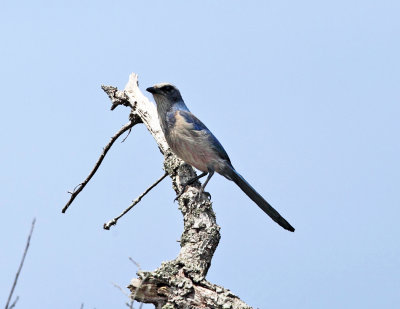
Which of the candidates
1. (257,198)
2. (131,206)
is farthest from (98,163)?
(257,198)

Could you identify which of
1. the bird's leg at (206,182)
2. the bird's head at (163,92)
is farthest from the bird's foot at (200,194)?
the bird's head at (163,92)

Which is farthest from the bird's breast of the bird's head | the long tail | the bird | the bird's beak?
the bird's beak

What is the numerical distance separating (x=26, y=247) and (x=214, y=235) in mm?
3235

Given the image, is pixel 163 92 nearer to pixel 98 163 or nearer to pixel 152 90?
pixel 152 90

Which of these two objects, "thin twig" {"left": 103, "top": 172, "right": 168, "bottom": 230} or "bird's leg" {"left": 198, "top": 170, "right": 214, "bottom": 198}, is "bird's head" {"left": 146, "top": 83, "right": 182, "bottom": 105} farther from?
"bird's leg" {"left": 198, "top": 170, "right": 214, "bottom": 198}

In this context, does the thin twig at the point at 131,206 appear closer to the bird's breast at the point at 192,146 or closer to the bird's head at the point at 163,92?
the bird's breast at the point at 192,146

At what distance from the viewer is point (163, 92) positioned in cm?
710

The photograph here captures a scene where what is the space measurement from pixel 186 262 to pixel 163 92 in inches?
102

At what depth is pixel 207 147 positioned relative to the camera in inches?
266

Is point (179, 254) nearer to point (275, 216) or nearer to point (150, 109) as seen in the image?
point (275, 216)

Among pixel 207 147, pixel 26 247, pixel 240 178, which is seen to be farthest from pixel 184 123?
pixel 26 247

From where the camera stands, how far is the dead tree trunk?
4738 mm

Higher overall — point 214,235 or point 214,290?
point 214,235

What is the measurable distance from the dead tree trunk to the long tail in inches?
16.9
